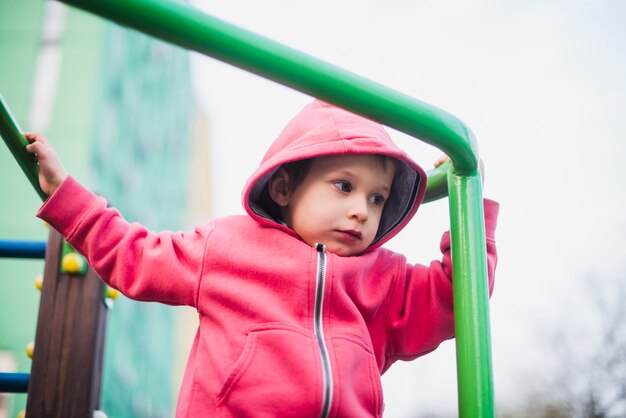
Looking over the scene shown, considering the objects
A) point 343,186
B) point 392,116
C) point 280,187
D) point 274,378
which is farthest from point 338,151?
point 274,378

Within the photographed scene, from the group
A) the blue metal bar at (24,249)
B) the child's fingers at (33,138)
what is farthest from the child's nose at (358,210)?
the blue metal bar at (24,249)

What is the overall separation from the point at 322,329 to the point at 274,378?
0.11 metres

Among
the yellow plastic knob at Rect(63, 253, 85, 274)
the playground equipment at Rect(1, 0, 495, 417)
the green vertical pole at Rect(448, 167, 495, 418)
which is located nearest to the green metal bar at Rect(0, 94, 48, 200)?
the playground equipment at Rect(1, 0, 495, 417)

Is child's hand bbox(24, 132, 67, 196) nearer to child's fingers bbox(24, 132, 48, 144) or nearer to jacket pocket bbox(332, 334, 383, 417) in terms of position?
child's fingers bbox(24, 132, 48, 144)

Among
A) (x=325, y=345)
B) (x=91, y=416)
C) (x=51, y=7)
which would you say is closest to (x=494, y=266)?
(x=325, y=345)

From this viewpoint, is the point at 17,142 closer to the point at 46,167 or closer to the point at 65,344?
the point at 46,167

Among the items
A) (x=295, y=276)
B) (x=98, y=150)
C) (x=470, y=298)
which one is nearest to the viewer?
(x=470, y=298)

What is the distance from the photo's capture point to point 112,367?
635 centimetres

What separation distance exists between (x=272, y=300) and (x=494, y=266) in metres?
0.37

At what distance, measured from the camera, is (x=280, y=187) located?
1.15 meters

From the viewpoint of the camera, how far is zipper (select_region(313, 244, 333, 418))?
875 millimetres

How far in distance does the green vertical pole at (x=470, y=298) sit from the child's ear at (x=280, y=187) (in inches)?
12.8

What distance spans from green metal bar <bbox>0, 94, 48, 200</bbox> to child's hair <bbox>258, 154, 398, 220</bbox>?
0.38 metres

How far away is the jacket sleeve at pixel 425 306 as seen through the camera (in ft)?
3.51
